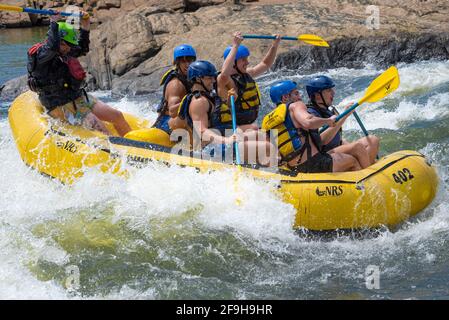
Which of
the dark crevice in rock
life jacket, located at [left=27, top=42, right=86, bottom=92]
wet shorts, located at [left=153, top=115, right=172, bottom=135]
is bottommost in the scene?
the dark crevice in rock

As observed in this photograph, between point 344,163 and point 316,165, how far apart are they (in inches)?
12.3

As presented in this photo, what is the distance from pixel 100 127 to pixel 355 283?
363 cm

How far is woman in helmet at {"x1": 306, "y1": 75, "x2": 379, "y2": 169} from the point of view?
20.9ft

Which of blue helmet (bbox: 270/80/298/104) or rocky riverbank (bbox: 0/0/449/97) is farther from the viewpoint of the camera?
rocky riverbank (bbox: 0/0/449/97)

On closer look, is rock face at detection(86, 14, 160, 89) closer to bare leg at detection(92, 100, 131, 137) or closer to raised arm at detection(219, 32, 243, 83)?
bare leg at detection(92, 100, 131, 137)

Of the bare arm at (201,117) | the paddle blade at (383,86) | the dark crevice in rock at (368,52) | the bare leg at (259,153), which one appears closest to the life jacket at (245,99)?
the bare arm at (201,117)

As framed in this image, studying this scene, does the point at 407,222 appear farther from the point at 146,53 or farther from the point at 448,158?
the point at 146,53

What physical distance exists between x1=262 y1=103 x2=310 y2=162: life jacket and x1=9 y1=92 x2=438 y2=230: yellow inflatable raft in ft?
0.80

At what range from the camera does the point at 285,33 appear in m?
13.2

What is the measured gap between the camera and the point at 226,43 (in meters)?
13.2

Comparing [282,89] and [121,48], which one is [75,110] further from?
[121,48]

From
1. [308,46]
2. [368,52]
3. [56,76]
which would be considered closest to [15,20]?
[308,46]

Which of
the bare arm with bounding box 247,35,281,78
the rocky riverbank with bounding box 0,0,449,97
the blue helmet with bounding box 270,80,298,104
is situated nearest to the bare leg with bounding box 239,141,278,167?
the blue helmet with bounding box 270,80,298,104
